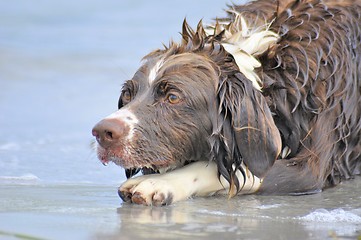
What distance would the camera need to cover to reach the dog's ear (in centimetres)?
574

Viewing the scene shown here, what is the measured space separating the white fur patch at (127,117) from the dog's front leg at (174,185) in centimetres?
27

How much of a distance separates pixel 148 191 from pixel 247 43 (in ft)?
4.14

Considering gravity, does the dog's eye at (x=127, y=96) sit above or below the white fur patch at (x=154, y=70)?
below

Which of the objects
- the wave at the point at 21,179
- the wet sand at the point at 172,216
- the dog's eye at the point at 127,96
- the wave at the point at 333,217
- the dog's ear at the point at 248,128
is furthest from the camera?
the wave at the point at 21,179

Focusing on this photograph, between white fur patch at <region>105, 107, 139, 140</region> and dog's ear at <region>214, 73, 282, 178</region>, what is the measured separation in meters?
0.52

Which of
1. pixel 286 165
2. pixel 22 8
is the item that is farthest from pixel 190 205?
pixel 22 8

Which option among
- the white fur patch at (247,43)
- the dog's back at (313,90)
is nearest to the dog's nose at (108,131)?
the white fur patch at (247,43)

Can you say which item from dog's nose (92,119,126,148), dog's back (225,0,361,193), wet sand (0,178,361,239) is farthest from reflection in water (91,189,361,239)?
dog's back (225,0,361,193)

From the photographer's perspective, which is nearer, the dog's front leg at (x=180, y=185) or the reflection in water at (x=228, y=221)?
the reflection in water at (x=228, y=221)

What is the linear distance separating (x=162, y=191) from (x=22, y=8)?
10489mm

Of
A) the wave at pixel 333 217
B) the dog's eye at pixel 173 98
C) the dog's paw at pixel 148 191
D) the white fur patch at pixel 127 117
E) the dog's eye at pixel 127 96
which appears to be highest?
the dog's eye at pixel 127 96

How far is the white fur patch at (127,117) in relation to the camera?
550 cm

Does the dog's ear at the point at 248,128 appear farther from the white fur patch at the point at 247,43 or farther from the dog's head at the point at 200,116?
the white fur patch at the point at 247,43

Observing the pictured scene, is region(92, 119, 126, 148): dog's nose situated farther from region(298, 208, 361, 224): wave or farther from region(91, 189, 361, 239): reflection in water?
region(298, 208, 361, 224): wave
